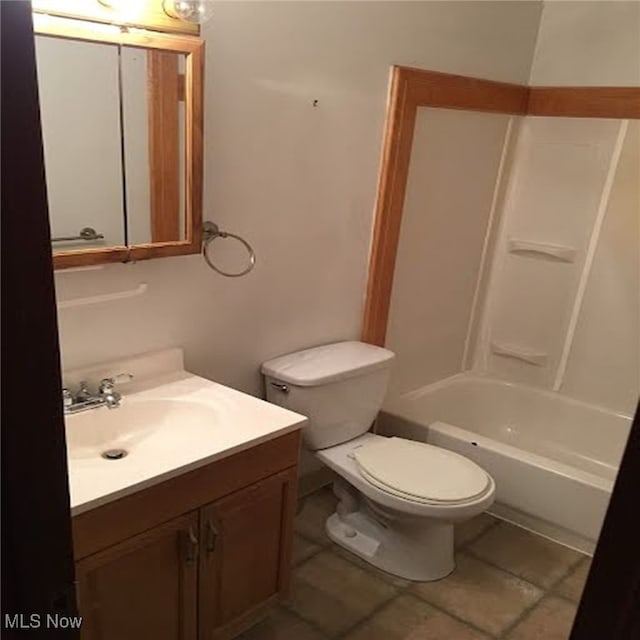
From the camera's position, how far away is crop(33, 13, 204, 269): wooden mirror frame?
1.56 meters

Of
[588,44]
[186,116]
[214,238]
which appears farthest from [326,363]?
[588,44]

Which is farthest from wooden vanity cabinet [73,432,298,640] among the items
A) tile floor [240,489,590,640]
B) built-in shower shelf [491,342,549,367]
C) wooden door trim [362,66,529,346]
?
built-in shower shelf [491,342,549,367]

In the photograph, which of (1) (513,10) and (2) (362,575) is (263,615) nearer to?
(2) (362,575)

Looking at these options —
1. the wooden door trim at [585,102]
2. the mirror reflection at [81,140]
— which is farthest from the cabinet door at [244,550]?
the wooden door trim at [585,102]

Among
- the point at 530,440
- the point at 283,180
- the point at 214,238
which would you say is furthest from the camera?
the point at 530,440

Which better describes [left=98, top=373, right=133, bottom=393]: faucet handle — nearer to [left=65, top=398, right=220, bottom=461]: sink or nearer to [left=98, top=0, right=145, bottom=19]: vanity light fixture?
[left=65, top=398, right=220, bottom=461]: sink

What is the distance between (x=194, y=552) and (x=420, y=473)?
91 centimetres

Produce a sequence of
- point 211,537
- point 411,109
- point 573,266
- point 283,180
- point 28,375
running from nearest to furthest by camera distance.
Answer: point 28,375
point 211,537
point 283,180
point 411,109
point 573,266

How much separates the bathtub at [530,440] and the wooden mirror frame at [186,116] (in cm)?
139

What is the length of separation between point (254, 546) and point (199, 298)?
79 centimetres

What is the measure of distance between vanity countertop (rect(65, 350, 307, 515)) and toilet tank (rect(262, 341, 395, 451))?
0.37 meters

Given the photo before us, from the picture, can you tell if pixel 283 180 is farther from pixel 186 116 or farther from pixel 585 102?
pixel 585 102

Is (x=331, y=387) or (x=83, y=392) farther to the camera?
(x=331, y=387)

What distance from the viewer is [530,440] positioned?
3309mm
